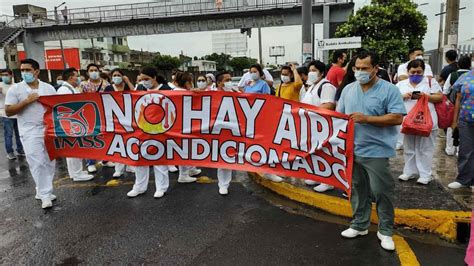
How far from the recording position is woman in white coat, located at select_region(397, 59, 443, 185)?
4.92 metres

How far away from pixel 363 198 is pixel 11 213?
14.4 feet

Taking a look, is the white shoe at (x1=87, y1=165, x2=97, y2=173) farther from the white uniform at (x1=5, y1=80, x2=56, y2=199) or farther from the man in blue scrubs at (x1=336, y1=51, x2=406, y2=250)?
the man in blue scrubs at (x1=336, y1=51, x2=406, y2=250)

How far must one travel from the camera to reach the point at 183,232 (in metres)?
4.02

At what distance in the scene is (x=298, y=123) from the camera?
4.30 m

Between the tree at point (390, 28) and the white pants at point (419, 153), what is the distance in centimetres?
1409

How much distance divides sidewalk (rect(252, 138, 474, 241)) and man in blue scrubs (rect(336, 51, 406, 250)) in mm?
662

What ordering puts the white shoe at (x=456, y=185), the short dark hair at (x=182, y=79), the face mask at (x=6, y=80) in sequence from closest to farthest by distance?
the white shoe at (x=456, y=185)
the short dark hair at (x=182, y=79)
the face mask at (x=6, y=80)

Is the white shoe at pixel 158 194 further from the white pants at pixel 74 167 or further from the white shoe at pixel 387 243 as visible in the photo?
the white shoe at pixel 387 243

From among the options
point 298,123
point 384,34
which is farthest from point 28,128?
point 384,34

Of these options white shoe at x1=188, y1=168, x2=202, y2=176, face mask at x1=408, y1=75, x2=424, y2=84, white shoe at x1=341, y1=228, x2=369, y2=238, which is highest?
face mask at x1=408, y1=75, x2=424, y2=84

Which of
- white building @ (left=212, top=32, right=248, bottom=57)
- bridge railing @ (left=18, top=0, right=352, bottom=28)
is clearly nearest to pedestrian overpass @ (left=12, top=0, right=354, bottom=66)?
bridge railing @ (left=18, top=0, right=352, bottom=28)

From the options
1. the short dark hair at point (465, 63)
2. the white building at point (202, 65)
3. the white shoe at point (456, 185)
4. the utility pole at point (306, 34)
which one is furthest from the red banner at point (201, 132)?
the white building at point (202, 65)

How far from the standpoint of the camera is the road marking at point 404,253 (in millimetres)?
3234

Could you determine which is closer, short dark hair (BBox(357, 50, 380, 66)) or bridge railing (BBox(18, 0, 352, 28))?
short dark hair (BBox(357, 50, 380, 66))
